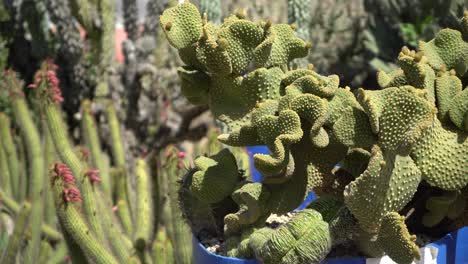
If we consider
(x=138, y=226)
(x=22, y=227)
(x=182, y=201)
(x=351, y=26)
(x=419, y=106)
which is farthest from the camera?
(x=351, y=26)

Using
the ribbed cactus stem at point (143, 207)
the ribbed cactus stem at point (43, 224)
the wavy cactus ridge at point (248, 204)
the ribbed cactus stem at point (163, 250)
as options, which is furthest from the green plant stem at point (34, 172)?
the wavy cactus ridge at point (248, 204)

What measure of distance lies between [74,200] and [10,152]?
6.20 feet

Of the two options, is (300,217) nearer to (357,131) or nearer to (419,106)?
(357,131)

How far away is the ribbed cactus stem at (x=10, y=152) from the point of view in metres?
3.82

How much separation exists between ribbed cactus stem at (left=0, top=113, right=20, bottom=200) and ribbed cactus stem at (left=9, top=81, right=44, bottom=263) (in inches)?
5.7

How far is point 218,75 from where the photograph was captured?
1657 millimetres

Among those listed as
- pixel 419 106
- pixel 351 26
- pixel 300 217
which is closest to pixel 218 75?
pixel 300 217

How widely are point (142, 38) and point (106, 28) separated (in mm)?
289

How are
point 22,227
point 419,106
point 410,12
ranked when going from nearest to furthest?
point 419,106 → point 22,227 → point 410,12

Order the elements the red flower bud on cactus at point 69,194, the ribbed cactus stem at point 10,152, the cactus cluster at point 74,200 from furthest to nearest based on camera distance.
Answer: the ribbed cactus stem at point 10,152, the cactus cluster at point 74,200, the red flower bud on cactus at point 69,194

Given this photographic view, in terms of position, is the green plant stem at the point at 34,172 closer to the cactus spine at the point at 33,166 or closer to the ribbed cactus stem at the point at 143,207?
the cactus spine at the point at 33,166

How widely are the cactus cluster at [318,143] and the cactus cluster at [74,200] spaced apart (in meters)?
0.61

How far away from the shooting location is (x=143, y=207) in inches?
117

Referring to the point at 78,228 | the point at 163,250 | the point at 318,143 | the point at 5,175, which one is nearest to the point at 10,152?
the point at 5,175
